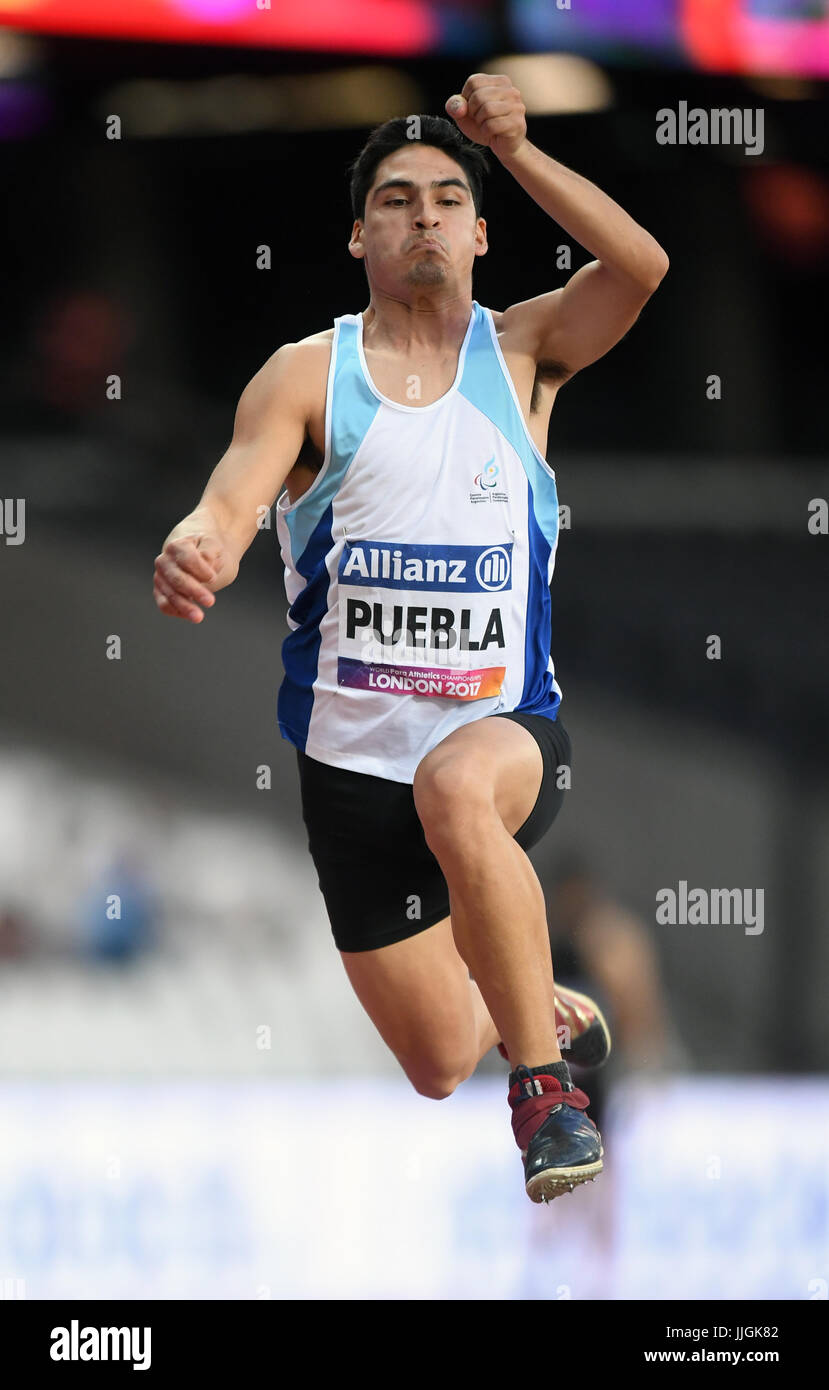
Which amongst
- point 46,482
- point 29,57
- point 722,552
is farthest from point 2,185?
point 722,552

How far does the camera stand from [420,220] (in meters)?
2.86

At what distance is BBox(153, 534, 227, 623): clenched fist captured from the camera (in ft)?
7.66

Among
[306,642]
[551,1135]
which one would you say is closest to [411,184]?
[306,642]

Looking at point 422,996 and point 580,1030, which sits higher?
point 422,996

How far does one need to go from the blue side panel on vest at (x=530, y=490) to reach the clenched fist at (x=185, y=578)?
0.77 m

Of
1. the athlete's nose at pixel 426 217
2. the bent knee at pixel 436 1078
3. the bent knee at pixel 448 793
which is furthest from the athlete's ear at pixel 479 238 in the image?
the bent knee at pixel 436 1078

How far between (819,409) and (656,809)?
1.46 m

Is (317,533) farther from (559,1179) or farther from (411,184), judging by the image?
(559,1179)

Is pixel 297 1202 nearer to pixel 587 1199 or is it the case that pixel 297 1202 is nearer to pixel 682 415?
pixel 587 1199

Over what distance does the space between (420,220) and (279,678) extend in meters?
2.74

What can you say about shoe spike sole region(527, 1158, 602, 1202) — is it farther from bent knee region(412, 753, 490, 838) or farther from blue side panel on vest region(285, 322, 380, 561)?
blue side panel on vest region(285, 322, 380, 561)

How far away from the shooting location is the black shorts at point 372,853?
295 centimetres

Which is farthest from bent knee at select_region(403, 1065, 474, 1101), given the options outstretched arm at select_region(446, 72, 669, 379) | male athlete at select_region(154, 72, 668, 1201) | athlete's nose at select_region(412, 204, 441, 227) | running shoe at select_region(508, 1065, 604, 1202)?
athlete's nose at select_region(412, 204, 441, 227)

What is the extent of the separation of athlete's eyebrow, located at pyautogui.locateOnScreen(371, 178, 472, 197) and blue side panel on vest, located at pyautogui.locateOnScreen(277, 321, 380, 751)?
0.27 meters
